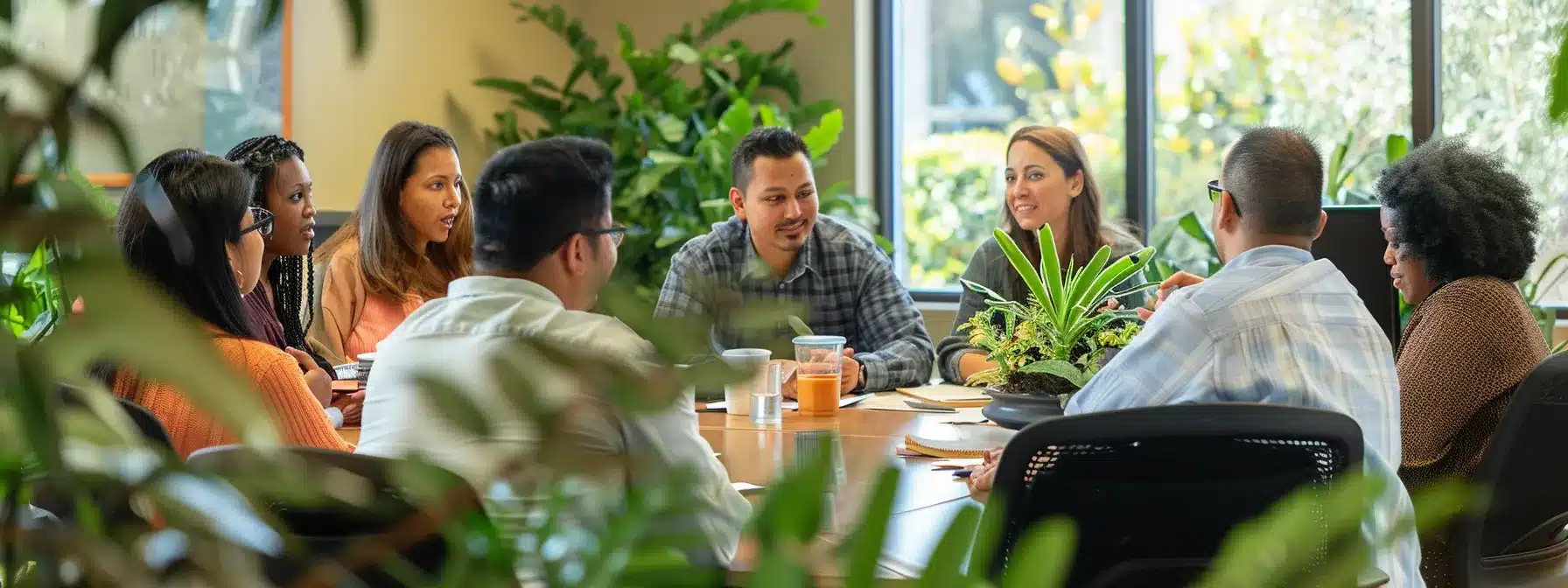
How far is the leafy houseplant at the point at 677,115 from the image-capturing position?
5652 mm

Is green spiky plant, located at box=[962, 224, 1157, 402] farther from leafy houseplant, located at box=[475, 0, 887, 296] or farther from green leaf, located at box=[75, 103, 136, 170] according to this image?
leafy houseplant, located at box=[475, 0, 887, 296]

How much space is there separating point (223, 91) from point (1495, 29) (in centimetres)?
433

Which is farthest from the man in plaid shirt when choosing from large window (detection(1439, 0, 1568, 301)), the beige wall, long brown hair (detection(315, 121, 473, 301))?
large window (detection(1439, 0, 1568, 301))

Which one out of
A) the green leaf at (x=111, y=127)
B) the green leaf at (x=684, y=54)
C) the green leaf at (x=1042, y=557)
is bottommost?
the green leaf at (x=1042, y=557)

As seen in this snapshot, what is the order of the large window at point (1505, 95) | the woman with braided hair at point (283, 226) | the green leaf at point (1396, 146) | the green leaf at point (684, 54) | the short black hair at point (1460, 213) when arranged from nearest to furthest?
the short black hair at point (1460, 213) < the woman with braided hair at point (283, 226) < the green leaf at point (1396, 146) < the large window at point (1505, 95) < the green leaf at point (684, 54)

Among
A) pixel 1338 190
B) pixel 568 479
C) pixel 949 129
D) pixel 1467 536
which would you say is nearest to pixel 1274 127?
pixel 1467 536

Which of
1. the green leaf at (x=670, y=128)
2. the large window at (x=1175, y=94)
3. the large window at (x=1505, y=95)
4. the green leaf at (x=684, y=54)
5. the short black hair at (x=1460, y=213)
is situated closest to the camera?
the short black hair at (x=1460, y=213)

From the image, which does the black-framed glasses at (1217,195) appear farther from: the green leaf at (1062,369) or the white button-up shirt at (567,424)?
the white button-up shirt at (567,424)

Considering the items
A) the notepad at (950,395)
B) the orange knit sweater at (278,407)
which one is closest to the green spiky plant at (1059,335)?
the notepad at (950,395)

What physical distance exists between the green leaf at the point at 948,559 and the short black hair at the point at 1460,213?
2.65 m

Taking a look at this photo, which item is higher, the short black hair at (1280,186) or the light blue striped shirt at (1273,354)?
the short black hair at (1280,186)

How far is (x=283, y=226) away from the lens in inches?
129

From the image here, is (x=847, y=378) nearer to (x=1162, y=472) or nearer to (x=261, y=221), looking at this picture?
(x=261, y=221)

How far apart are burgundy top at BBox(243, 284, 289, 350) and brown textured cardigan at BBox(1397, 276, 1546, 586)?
2184mm
